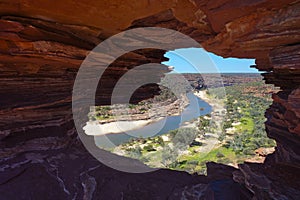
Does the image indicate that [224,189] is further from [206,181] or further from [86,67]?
[86,67]

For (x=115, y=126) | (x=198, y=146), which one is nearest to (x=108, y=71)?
(x=198, y=146)

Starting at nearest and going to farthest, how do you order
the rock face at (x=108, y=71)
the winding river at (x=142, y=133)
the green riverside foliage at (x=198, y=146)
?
the rock face at (x=108, y=71), the green riverside foliage at (x=198, y=146), the winding river at (x=142, y=133)

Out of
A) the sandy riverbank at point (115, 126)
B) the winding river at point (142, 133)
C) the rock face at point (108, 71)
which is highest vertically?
the rock face at point (108, 71)

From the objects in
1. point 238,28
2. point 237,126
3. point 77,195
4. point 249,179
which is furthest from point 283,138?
point 237,126

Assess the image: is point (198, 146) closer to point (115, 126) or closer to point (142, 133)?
point (142, 133)

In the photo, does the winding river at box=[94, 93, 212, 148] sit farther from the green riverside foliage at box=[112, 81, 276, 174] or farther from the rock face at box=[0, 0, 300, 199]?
the rock face at box=[0, 0, 300, 199]

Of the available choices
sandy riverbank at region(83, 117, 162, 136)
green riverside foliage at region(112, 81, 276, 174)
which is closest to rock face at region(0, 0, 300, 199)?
green riverside foliage at region(112, 81, 276, 174)

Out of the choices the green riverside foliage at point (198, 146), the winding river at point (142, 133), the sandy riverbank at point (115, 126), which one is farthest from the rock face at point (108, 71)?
the sandy riverbank at point (115, 126)

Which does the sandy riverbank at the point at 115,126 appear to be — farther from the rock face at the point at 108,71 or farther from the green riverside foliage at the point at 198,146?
the rock face at the point at 108,71

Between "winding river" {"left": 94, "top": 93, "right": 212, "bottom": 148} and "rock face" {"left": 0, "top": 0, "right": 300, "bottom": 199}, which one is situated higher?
"rock face" {"left": 0, "top": 0, "right": 300, "bottom": 199}

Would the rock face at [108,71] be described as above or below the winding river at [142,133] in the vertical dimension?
above
